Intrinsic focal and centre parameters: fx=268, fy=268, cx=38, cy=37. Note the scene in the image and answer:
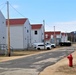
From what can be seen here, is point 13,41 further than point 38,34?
No

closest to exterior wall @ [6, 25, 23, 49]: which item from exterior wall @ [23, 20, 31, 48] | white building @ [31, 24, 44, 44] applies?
exterior wall @ [23, 20, 31, 48]

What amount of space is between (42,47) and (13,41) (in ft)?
29.0

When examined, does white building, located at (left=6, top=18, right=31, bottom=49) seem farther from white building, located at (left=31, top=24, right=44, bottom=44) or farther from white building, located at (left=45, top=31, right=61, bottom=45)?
white building, located at (left=45, top=31, right=61, bottom=45)

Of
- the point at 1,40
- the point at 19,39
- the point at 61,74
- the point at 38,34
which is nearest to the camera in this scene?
the point at 61,74

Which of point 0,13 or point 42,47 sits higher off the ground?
point 0,13

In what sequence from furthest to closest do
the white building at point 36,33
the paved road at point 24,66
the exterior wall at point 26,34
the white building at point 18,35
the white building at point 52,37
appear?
the white building at point 52,37 < the white building at point 36,33 < the exterior wall at point 26,34 < the white building at point 18,35 < the paved road at point 24,66

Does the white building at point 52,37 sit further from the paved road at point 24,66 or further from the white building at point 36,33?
the paved road at point 24,66

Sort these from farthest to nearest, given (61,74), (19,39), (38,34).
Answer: (38,34), (19,39), (61,74)

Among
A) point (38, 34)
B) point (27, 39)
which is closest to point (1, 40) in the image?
point (27, 39)

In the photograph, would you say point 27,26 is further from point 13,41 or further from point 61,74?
point 61,74

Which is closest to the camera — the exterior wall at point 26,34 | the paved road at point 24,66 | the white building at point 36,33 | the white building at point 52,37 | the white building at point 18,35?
the paved road at point 24,66

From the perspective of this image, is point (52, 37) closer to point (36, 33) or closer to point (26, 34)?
point (36, 33)

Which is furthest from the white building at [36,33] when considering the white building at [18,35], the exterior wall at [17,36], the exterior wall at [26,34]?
the exterior wall at [17,36]

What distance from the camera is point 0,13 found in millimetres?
53562
